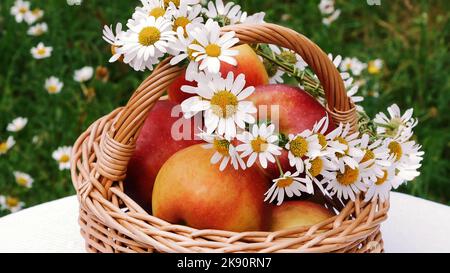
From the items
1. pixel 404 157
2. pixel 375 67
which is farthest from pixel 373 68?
pixel 404 157

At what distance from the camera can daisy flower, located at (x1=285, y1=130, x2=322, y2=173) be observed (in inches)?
36.1

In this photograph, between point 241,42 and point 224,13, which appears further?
point 224,13

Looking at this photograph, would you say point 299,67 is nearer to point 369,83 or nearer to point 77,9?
point 369,83

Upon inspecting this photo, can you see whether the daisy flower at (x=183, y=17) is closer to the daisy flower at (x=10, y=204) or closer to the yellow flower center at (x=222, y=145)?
the yellow flower center at (x=222, y=145)

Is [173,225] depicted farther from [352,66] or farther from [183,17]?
[352,66]

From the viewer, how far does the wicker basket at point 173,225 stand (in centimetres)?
89

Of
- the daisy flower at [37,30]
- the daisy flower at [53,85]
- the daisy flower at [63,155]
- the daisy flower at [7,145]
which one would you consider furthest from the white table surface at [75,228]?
the daisy flower at [37,30]

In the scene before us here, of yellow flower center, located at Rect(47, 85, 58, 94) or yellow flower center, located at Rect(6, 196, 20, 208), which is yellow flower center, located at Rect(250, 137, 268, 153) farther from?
yellow flower center, located at Rect(47, 85, 58, 94)

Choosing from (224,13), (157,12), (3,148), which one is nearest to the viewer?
(157,12)

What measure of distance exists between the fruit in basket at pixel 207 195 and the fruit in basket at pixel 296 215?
0.02 metres

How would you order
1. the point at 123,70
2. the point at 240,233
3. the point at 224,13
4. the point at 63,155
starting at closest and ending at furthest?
the point at 240,233 → the point at 224,13 → the point at 63,155 → the point at 123,70

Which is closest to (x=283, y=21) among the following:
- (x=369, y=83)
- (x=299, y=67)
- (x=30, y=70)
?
(x=369, y=83)

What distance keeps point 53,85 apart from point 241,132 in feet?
3.82

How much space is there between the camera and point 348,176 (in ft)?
3.14
